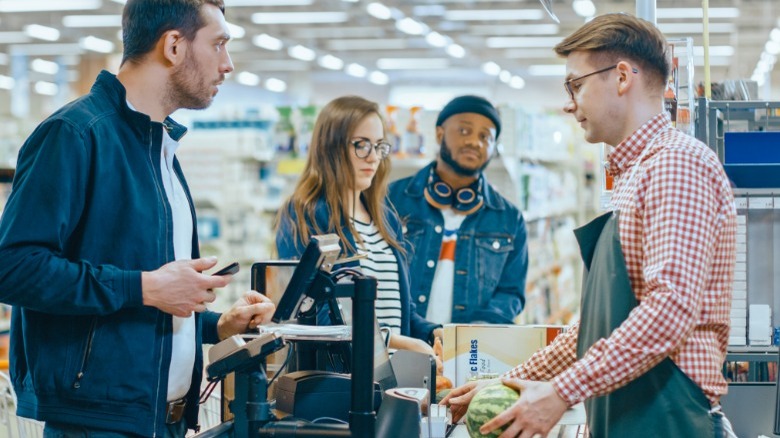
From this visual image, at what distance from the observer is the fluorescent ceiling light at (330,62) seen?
21562mm

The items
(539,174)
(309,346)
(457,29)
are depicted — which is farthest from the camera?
(457,29)

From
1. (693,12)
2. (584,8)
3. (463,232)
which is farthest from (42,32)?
(463,232)

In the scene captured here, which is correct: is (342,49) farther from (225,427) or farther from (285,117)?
(225,427)

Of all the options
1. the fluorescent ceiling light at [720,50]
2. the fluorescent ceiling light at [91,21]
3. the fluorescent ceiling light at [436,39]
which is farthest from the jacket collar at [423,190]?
the fluorescent ceiling light at [720,50]

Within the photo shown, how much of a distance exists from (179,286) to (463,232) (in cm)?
218

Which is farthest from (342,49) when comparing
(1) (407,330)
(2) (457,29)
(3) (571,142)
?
(1) (407,330)

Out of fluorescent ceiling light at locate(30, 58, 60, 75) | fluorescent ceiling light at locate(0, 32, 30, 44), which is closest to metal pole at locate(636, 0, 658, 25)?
fluorescent ceiling light at locate(0, 32, 30, 44)

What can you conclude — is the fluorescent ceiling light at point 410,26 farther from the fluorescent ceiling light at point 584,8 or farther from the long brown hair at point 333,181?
the long brown hair at point 333,181

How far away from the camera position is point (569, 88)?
227cm

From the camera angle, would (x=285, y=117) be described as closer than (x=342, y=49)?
Yes

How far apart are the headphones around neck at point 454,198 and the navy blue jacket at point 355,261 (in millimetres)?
572

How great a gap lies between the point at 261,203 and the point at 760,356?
539 centimetres

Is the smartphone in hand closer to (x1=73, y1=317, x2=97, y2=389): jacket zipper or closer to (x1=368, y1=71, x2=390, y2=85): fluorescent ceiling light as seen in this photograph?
(x1=73, y1=317, x2=97, y2=389): jacket zipper

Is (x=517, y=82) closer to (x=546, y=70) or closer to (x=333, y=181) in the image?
(x=546, y=70)
